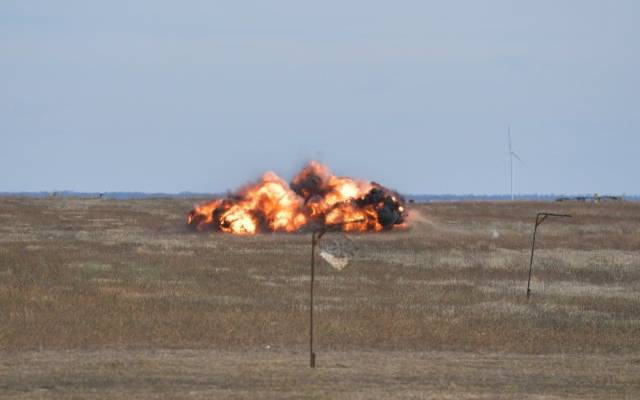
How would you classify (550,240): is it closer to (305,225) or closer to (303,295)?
(305,225)

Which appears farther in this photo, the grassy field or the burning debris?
the burning debris

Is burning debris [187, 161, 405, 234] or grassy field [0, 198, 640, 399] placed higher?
burning debris [187, 161, 405, 234]

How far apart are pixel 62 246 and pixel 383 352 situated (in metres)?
39.8

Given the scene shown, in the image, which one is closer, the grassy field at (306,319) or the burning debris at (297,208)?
the grassy field at (306,319)

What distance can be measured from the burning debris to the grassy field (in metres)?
10.3

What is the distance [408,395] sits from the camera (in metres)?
23.2

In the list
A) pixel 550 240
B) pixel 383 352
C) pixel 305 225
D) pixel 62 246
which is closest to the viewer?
pixel 383 352

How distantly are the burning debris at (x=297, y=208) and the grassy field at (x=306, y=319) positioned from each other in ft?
33.9

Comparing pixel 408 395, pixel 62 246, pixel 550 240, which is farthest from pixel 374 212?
pixel 408 395

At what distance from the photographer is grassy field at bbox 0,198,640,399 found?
25141 mm

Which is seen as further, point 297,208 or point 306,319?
point 297,208

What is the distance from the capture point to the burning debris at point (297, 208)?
286 feet

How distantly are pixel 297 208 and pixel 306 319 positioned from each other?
169 feet

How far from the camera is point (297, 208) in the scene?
8862 centimetres
